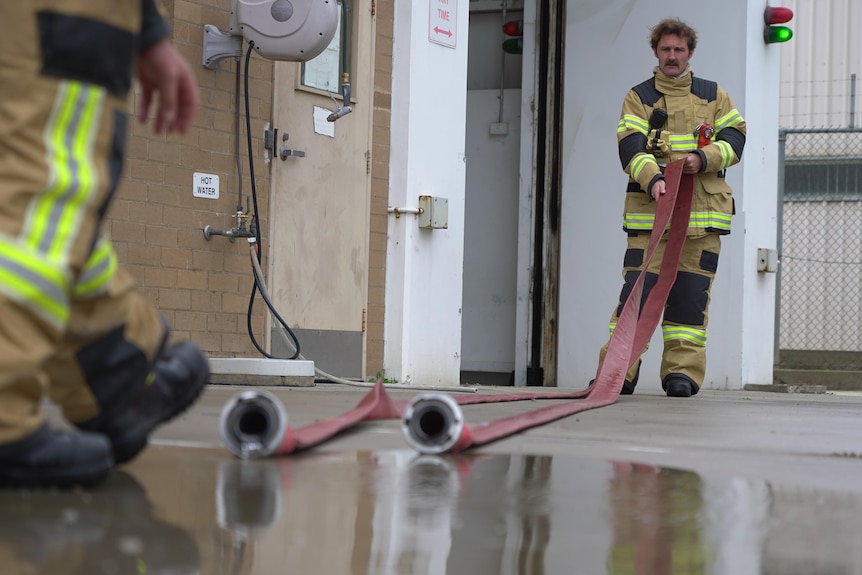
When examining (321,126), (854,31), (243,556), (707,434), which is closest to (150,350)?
(243,556)

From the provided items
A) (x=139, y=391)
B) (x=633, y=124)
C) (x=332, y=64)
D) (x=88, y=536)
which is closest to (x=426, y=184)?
(x=332, y=64)

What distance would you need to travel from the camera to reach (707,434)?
3.99 m

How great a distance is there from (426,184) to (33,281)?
245 inches

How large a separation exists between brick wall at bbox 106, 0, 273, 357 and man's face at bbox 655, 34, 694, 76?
226cm

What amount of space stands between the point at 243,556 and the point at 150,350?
2.36 feet

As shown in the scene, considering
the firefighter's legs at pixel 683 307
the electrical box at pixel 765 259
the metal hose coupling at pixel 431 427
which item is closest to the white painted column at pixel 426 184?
the firefighter's legs at pixel 683 307

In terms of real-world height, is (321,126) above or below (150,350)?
above

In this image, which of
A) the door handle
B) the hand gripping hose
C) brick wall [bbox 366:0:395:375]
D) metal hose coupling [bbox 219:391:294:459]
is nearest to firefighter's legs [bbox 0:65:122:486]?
metal hose coupling [bbox 219:391:294:459]

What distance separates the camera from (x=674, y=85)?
7.17 metres

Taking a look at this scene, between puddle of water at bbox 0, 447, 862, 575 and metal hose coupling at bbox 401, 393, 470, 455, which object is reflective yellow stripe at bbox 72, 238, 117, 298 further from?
metal hose coupling at bbox 401, 393, 470, 455

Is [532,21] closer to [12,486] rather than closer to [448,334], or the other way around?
[448,334]

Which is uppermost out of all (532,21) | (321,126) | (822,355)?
(532,21)

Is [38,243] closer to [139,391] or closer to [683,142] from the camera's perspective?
[139,391]

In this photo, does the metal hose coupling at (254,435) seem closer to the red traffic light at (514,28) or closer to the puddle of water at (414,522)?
the puddle of water at (414,522)
